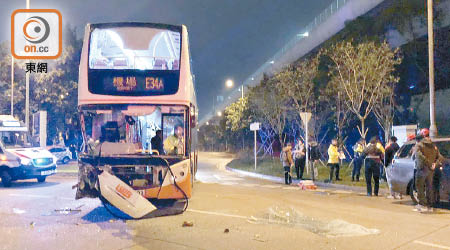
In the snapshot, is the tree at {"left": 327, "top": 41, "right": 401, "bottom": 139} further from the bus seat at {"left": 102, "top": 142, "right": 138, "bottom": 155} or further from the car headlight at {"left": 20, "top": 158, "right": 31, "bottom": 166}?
the car headlight at {"left": 20, "top": 158, "right": 31, "bottom": 166}

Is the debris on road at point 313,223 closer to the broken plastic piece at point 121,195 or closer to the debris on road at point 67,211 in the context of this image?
the broken plastic piece at point 121,195

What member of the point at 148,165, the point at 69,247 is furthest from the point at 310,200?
the point at 69,247

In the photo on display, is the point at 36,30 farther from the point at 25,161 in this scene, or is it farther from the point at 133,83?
the point at 133,83

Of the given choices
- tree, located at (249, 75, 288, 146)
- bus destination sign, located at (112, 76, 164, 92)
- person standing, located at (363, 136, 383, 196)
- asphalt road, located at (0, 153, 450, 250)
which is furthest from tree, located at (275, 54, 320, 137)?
bus destination sign, located at (112, 76, 164, 92)

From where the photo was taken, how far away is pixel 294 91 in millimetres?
25906

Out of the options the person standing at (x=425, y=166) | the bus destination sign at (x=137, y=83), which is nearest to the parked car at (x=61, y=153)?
the bus destination sign at (x=137, y=83)

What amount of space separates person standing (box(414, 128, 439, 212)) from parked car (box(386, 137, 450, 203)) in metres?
0.43

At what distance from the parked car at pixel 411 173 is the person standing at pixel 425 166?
0.43 m

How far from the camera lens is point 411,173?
1096 cm

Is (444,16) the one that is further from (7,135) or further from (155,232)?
(7,135)

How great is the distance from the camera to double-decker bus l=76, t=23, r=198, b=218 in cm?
944

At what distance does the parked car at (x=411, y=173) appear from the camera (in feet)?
33.2

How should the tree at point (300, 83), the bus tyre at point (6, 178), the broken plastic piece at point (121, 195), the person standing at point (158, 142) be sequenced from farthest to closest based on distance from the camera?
the tree at point (300, 83) < the bus tyre at point (6, 178) < the person standing at point (158, 142) < the broken plastic piece at point (121, 195)

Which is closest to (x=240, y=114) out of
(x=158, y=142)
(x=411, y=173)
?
(x=411, y=173)
